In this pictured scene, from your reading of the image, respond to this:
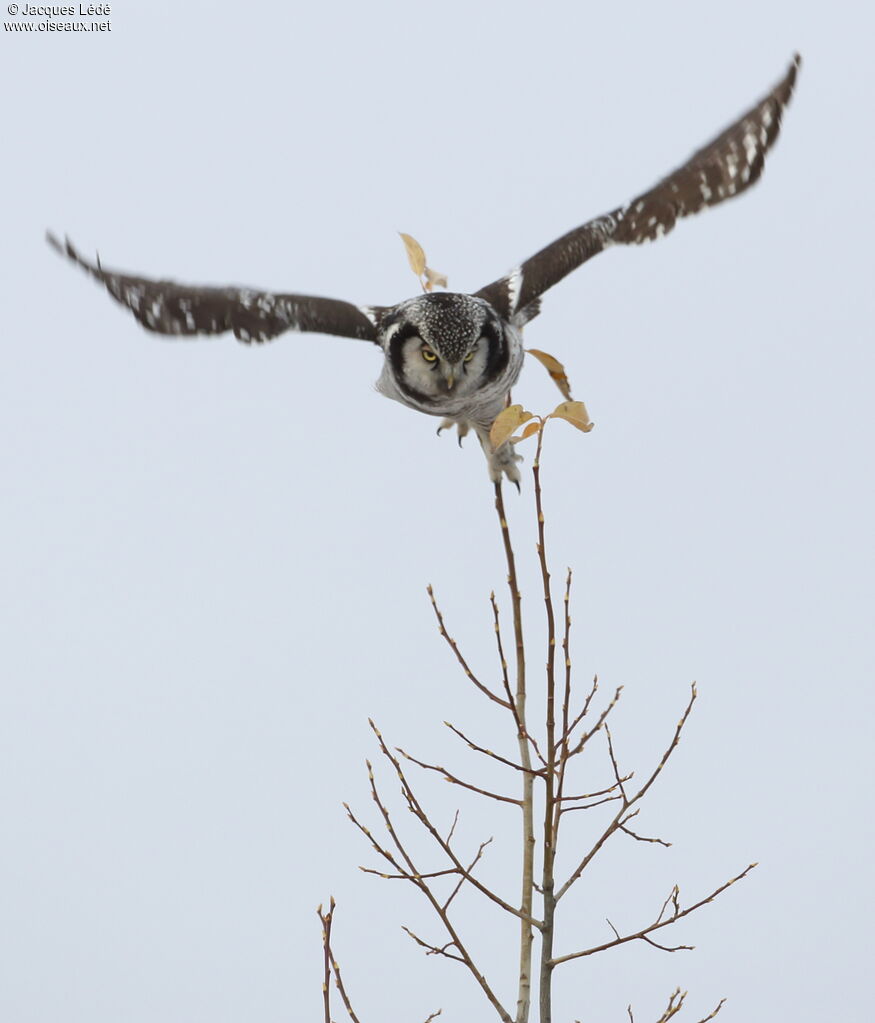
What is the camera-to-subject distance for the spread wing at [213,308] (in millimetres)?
2053

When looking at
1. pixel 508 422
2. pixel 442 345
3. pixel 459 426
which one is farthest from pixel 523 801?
pixel 459 426

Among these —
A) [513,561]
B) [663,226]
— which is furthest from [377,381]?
[513,561]

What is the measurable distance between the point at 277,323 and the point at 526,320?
47 centimetres

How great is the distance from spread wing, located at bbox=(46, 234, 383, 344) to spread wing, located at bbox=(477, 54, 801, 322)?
36 cm

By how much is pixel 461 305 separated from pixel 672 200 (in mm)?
403

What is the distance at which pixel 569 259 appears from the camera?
2031 mm

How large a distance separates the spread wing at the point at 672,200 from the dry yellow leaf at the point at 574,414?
0.82 m

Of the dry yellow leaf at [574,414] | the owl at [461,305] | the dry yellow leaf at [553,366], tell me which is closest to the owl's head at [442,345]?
the owl at [461,305]

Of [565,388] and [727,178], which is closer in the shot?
[565,388]

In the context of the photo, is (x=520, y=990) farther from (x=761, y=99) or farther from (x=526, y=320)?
(x=761, y=99)

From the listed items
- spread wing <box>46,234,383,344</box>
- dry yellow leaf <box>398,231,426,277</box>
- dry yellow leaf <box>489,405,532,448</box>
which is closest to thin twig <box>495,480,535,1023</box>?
dry yellow leaf <box>489,405,532,448</box>

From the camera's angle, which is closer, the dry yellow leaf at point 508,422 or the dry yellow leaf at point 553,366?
the dry yellow leaf at point 508,422

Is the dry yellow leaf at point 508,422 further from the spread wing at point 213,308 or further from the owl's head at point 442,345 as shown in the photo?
the spread wing at point 213,308

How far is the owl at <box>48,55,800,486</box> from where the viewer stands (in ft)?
6.52
